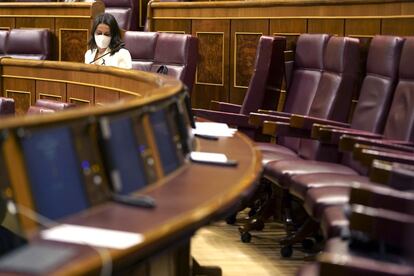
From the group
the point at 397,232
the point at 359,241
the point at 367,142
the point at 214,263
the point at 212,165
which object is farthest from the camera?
the point at 214,263

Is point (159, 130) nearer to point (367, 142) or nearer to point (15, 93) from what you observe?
point (367, 142)

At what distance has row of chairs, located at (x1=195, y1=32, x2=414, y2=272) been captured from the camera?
1.68 meters

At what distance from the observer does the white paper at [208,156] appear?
3.94ft

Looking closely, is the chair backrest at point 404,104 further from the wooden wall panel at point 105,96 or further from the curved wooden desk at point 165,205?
the wooden wall panel at point 105,96

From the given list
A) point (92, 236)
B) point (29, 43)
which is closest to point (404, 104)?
point (92, 236)

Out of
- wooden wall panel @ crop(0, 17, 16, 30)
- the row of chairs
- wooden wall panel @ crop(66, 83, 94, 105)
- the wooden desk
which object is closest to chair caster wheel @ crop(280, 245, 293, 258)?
the row of chairs

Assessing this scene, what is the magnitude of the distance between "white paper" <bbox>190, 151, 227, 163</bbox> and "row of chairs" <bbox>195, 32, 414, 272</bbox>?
0.26 meters

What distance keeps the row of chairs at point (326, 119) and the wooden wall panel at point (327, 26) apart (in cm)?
12

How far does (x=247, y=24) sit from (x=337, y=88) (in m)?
0.74

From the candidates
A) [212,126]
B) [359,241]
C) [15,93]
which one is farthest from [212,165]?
[15,93]

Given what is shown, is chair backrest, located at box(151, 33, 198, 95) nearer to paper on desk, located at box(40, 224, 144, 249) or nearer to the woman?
the woman

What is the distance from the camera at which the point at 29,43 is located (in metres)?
3.32

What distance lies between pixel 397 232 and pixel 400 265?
1.6 inches

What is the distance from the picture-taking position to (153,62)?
2623mm
